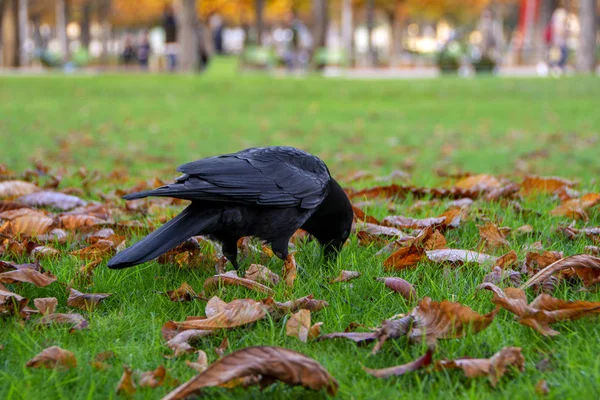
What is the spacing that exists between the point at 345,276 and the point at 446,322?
72 cm

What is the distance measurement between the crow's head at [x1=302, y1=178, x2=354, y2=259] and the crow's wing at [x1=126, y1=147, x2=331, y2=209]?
0.24 ft

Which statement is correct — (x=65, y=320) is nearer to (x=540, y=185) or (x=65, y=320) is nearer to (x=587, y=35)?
(x=540, y=185)

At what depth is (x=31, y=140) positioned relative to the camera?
11242 mm

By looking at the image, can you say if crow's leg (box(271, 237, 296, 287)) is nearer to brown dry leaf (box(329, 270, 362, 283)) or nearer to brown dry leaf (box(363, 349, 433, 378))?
brown dry leaf (box(329, 270, 362, 283))

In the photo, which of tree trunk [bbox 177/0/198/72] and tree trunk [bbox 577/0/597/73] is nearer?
tree trunk [bbox 177/0/198/72]

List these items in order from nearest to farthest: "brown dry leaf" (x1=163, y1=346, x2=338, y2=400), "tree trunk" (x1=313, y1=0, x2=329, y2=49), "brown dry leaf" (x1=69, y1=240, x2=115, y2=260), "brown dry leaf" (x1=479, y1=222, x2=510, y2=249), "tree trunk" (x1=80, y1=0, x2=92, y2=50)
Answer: "brown dry leaf" (x1=163, y1=346, x2=338, y2=400) → "brown dry leaf" (x1=69, y1=240, x2=115, y2=260) → "brown dry leaf" (x1=479, y1=222, x2=510, y2=249) → "tree trunk" (x1=313, y1=0, x2=329, y2=49) → "tree trunk" (x1=80, y1=0, x2=92, y2=50)

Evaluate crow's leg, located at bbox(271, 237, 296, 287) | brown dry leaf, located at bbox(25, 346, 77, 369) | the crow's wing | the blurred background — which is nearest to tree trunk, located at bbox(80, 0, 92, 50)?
the blurred background

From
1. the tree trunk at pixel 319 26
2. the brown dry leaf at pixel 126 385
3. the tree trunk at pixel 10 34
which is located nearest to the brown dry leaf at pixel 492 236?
the brown dry leaf at pixel 126 385

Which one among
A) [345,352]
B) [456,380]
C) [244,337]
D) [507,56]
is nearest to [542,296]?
[456,380]

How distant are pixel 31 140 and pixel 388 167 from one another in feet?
17.6

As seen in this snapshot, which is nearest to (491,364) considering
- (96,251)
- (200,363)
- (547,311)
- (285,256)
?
(547,311)

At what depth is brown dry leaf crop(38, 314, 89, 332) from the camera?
2.71m

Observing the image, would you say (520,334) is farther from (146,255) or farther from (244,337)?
(146,255)

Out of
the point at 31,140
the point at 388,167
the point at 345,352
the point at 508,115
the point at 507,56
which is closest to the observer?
the point at 345,352
